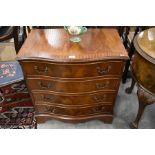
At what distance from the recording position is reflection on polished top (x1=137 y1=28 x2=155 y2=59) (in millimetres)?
1241

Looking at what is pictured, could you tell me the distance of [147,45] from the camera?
1296mm

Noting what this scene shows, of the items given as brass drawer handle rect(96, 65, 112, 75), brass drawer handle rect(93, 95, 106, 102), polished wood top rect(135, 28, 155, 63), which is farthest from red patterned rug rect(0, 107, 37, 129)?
polished wood top rect(135, 28, 155, 63)

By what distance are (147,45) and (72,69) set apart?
567mm

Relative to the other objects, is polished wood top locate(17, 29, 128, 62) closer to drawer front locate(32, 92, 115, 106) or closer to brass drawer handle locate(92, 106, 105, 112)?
drawer front locate(32, 92, 115, 106)

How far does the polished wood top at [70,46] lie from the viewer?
1252 mm

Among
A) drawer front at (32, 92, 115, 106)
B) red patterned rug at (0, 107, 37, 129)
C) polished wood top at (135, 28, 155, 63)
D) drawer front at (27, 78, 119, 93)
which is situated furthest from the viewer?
red patterned rug at (0, 107, 37, 129)

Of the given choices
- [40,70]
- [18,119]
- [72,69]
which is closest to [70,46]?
[72,69]

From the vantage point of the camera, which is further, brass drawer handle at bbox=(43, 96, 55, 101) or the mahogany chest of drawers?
brass drawer handle at bbox=(43, 96, 55, 101)

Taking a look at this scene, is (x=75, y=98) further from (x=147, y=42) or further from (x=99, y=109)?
(x=147, y=42)

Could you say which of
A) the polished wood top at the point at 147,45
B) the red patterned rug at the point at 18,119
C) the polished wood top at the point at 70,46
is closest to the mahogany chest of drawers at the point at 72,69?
the polished wood top at the point at 70,46

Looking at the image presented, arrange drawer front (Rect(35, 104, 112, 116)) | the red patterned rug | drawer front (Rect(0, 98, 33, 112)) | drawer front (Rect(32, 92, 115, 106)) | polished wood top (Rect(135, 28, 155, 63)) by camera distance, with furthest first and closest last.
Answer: drawer front (Rect(0, 98, 33, 112)), the red patterned rug, drawer front (Rect(35, 104, 112, 116)), drawer front (Rect(32, 92, 115, 106)), polished wood top (Rect(135, 28, 155, 63))

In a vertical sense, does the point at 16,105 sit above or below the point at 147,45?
below

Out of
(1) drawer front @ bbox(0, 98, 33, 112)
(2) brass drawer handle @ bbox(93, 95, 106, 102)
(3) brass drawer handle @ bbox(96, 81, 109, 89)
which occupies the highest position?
(3) brass drawer handle @ bbox(96, 81, 109, 89)
